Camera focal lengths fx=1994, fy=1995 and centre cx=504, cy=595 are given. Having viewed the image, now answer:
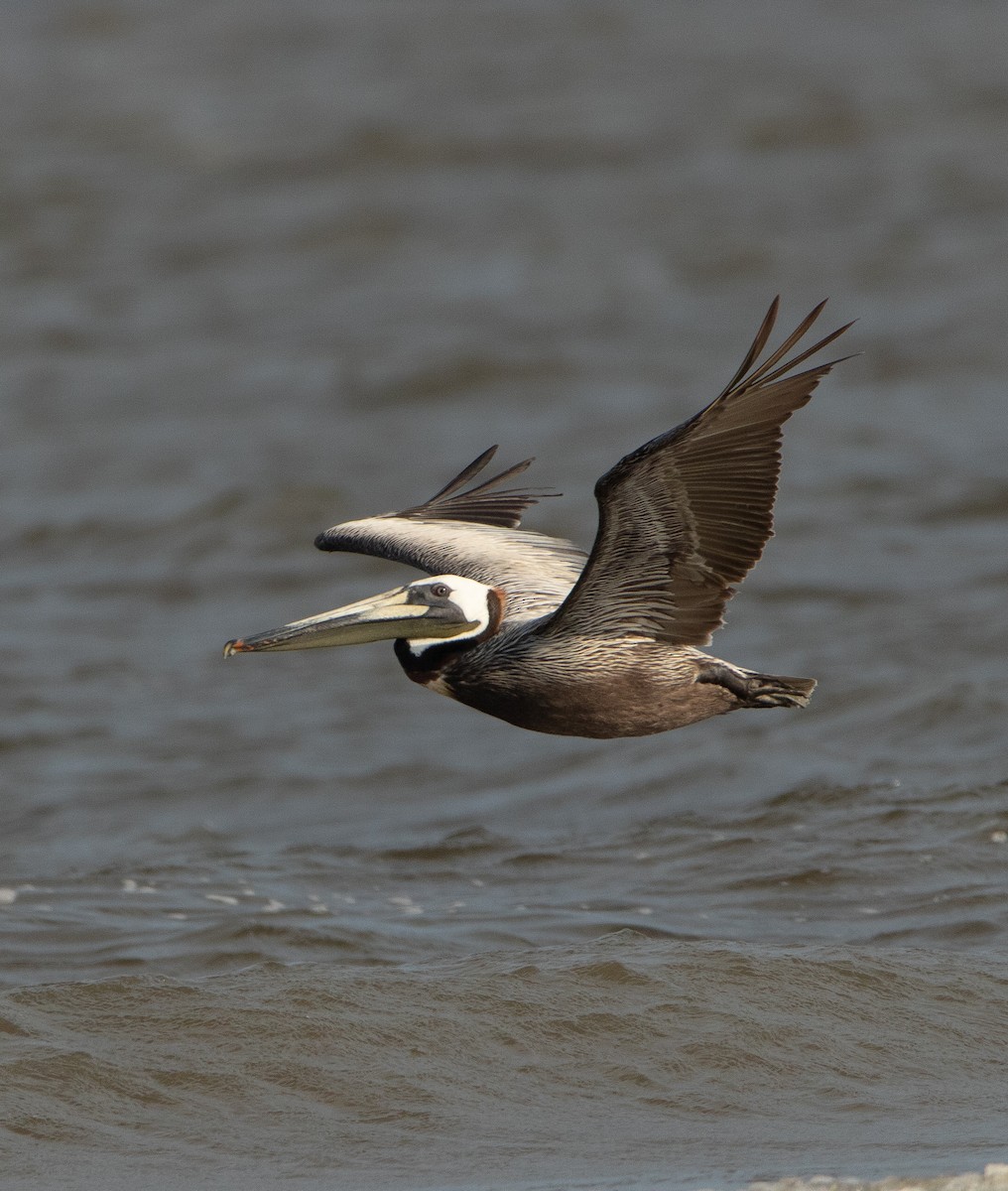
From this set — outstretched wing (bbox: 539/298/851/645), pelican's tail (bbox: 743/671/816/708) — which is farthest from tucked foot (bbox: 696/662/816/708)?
Result: outstretched wing (bbox: 539/298/851/645)

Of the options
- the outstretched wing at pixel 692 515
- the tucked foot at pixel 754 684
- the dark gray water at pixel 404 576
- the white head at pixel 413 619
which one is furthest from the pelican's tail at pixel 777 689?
the dark gray water at pixel 404 576

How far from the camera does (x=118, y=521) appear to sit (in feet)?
47.1

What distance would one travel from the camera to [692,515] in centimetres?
600

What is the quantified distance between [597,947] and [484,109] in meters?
14.7

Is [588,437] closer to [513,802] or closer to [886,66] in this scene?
[513,802]

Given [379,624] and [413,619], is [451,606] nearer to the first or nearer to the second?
[413,619]

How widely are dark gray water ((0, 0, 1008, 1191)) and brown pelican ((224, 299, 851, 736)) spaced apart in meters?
1.05

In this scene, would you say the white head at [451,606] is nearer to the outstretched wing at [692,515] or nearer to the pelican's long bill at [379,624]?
the pelican's long bill at [379,624]

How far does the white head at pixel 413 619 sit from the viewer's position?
6723 millimetres

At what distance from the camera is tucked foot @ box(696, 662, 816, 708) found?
6523 mm

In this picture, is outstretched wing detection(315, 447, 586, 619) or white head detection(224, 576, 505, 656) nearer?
white head detection(224, 576, 505, 656)

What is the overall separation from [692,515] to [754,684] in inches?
31.4

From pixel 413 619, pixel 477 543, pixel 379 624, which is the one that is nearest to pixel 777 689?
pixel 413 619

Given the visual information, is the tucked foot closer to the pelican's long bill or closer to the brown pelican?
the brown pelican
